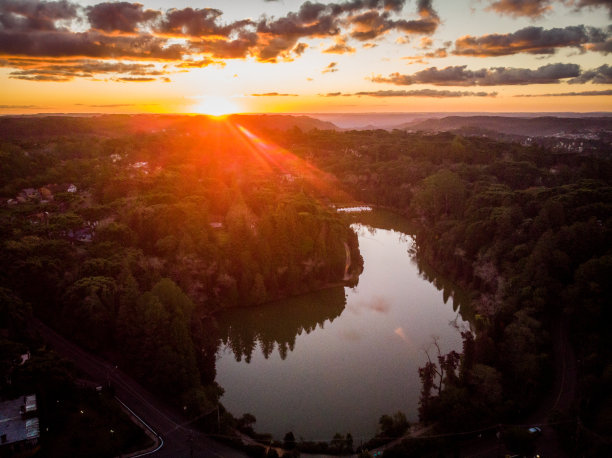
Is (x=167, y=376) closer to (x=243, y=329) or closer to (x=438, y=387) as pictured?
(x=243, y=329)

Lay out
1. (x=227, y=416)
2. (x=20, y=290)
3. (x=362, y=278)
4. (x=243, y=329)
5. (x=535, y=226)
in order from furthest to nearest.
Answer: (x=362, y=278) → (x=535, y=226) → (x=243, y=329) → (x=20, y=290) → (x=227, y=416)

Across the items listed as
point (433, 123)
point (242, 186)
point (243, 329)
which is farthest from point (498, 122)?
point (243, 329)

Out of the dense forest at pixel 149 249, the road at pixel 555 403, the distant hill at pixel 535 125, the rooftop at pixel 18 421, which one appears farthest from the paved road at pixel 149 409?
the distant hill at pixel 535 125

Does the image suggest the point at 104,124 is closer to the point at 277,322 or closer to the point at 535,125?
the point at 277,322

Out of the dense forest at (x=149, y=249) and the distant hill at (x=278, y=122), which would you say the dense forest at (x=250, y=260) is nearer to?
the dense forest at (x=149, y=249)

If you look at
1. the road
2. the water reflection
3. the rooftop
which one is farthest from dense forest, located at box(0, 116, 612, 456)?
the rooftop

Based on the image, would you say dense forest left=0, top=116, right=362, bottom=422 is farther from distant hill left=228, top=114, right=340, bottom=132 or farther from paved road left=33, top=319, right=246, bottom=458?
distant hill left=228, top=114, right=340, bottom=132

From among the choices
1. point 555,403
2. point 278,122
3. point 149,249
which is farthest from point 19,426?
point 278,122
